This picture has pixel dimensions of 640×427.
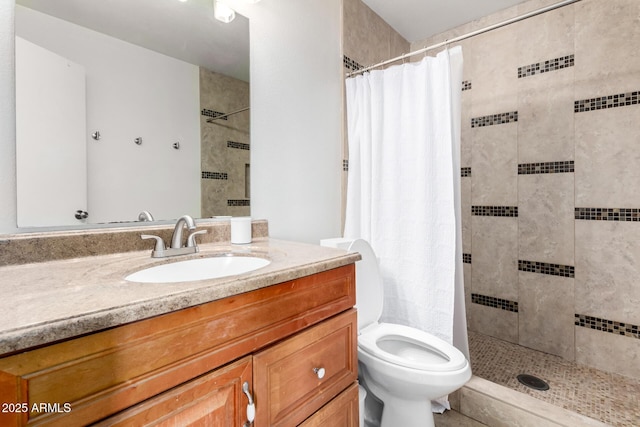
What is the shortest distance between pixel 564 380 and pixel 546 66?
1.99 m

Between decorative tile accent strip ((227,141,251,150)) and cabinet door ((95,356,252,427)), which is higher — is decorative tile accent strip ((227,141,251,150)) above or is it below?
above

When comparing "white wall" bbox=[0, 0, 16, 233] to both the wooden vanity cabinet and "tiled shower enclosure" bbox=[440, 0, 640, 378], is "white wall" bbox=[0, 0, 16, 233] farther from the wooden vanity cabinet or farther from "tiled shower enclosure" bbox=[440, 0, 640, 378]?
"tiled shower enclosure" bbox=[440, 0, 640, 378]

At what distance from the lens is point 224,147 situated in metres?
1.48

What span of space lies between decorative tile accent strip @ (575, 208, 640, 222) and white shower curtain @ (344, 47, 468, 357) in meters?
1.07

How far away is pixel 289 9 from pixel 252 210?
112 centimetres

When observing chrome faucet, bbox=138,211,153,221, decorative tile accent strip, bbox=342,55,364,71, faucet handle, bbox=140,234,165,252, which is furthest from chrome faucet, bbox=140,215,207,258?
decorative tile accent strip, bbox=342,55,364,71

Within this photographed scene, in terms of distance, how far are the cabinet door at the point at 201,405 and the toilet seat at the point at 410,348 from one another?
76 cm

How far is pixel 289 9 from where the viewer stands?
173cm

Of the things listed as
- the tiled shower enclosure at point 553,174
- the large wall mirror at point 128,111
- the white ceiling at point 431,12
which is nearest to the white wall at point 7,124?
the large wall mirror at point 128,111

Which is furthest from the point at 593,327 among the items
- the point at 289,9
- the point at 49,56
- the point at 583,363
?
the point at 49,56

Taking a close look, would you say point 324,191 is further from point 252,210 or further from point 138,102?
point 138,102

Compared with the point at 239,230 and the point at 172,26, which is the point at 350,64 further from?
the point at 239,230

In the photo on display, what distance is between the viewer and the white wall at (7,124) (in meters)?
0.92

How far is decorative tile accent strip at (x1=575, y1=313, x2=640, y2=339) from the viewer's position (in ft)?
6.12
